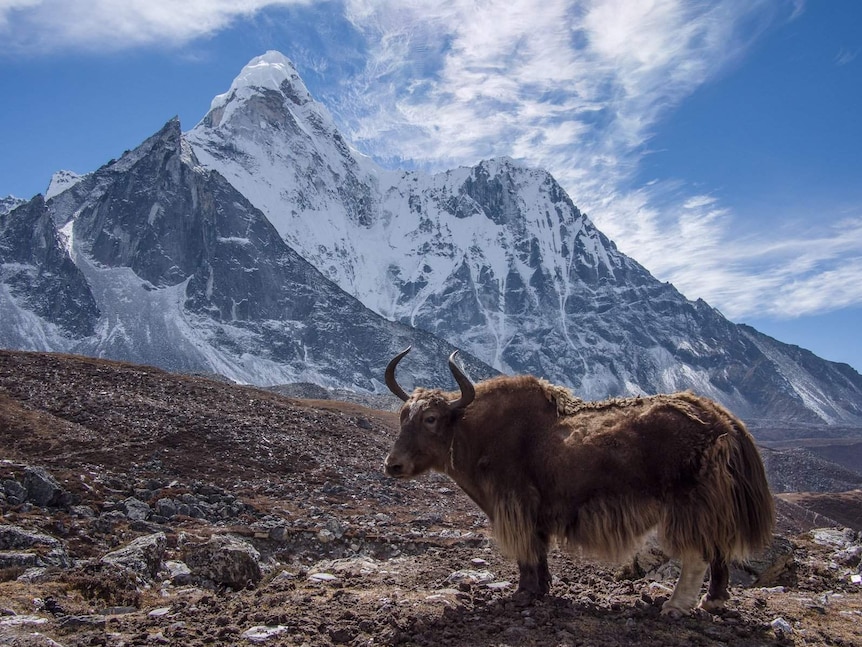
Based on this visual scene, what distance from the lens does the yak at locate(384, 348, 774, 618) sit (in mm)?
6723

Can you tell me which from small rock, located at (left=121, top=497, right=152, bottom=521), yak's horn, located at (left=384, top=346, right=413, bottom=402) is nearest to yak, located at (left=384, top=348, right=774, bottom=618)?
yak's horn, located at (left=384, top=346, right=413, bottom=402)

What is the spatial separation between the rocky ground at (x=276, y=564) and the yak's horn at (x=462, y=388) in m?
2.12

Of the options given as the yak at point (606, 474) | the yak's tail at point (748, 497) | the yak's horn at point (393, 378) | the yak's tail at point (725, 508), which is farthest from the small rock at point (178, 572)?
the yak's tail at point (748, 497)

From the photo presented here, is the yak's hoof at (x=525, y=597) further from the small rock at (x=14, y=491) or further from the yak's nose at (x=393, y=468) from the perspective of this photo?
the small rock at (x=14, y=491)

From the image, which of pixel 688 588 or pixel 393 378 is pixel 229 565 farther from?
pixel 688 588

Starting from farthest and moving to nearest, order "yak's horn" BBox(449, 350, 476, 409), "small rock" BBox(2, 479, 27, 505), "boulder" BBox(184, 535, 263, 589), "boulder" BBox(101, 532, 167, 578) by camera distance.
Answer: "small rock" BBox(2, 479, 27, 505)
"boulder" BBox(101, 532, 167, 578)
"boulder" BBox(184, 535, 263, 589)
"yak's horn" BBox(449, 350, 476, 409)

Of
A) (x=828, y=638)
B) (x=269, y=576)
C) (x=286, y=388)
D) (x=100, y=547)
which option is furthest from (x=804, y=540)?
(x=286, y=388)

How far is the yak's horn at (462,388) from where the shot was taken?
775 cm

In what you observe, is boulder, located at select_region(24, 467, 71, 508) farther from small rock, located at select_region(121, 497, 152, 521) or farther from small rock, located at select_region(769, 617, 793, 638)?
small rock, located at select_region(769, 617, 793, 638)

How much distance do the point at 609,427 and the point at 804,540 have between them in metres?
11.2

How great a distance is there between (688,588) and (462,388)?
314cm

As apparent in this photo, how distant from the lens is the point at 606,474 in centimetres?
699

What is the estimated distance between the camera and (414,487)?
2930cm

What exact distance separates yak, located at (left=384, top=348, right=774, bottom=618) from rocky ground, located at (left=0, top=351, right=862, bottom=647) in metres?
0.57
